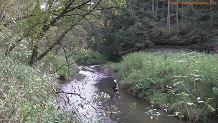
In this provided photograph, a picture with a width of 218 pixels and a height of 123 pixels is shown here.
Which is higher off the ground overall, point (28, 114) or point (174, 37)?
point (28, 114)

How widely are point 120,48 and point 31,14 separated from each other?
2868 centimetres

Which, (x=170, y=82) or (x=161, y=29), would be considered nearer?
(x=170, y=82)

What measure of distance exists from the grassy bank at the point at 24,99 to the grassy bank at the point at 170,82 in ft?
→ 18.0

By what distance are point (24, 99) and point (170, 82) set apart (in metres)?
11.5

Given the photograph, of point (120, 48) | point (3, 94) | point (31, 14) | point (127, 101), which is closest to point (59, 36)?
point (31, 14)

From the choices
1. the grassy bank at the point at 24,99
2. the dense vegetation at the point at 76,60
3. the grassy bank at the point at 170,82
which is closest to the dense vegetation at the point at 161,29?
the dense vegetation at the point at 76,60

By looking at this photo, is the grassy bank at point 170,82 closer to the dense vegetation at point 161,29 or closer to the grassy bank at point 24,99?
the grassy bank at point 24,99

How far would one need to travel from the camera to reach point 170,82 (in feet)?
46.9

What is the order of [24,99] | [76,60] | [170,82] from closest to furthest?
[24,99] < [170,82] < [76,60]

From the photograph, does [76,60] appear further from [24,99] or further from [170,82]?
[24,99]

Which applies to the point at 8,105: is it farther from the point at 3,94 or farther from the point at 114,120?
the point at 114,120

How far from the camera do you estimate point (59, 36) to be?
9.02 meters

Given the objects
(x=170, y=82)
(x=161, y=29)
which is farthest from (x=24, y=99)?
(x=161, y=29)

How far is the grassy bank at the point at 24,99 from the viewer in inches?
137
